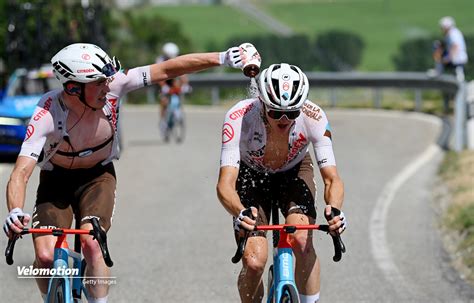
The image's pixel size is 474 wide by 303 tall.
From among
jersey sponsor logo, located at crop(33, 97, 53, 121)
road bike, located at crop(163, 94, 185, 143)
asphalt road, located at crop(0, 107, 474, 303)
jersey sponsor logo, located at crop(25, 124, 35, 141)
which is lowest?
asphalt road, located at crop(0, 107, 474, 303)

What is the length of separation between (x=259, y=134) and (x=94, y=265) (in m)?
1.38

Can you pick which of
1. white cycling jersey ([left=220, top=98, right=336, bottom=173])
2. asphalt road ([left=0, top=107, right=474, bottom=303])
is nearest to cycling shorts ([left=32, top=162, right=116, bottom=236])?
white cycling jersey ([left=220, top=98, right=336, bottom=173])

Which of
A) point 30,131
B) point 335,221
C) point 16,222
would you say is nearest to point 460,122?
point 335,221

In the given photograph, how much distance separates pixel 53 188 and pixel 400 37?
153 feet

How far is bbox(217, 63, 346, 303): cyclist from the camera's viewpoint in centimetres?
708

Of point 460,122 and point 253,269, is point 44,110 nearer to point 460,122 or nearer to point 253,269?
point 253,269

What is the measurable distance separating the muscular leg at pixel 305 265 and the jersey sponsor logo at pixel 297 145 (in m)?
0.59

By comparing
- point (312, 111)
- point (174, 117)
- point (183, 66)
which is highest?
point (183, 66)

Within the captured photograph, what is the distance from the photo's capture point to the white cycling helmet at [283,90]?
702cm

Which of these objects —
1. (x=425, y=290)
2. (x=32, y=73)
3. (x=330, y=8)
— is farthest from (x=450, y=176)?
Answer: (x=330, y=8)

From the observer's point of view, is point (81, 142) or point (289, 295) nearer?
point (289, 295)

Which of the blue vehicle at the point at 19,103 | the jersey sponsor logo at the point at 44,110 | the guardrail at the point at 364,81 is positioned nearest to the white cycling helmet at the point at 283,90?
the jersey sponsor logo at the point at 44,110

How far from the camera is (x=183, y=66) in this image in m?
7.82

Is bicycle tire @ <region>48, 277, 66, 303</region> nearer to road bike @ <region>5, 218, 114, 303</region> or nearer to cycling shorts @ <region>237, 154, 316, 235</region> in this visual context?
road bike @ <region>5, 218, 114, 303</region>
